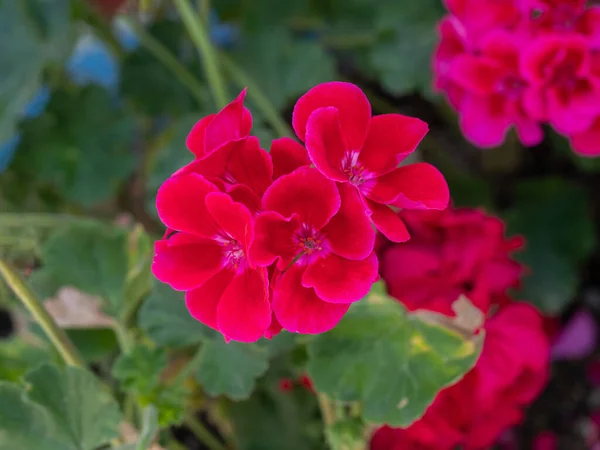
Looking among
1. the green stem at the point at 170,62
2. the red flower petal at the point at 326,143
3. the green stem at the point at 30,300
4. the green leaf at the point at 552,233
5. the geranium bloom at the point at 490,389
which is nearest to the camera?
the red flower petal at the point at 326,143

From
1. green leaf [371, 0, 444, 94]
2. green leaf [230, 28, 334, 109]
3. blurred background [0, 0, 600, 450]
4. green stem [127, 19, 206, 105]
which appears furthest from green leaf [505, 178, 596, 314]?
green stem [127, 19, 206, 105]

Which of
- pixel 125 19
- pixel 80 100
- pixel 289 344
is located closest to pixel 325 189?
pixel 289 344

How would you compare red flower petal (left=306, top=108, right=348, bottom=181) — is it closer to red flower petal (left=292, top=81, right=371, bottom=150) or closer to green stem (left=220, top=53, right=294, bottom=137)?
red flower petal (left=292, top=81, right=371, bottom=150)

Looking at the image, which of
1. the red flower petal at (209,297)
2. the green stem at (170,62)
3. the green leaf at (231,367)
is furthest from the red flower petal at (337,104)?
the green stem at (170,62)

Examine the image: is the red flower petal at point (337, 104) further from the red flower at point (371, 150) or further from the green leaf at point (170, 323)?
the green leaf at point (170, 323)

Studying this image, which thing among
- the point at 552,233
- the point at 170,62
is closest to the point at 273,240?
the point at 170,62

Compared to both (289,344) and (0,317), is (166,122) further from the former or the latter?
(289,344)

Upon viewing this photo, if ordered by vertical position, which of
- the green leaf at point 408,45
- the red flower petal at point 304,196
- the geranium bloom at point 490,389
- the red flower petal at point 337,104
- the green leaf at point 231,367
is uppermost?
the red flower petal at point 337,104
